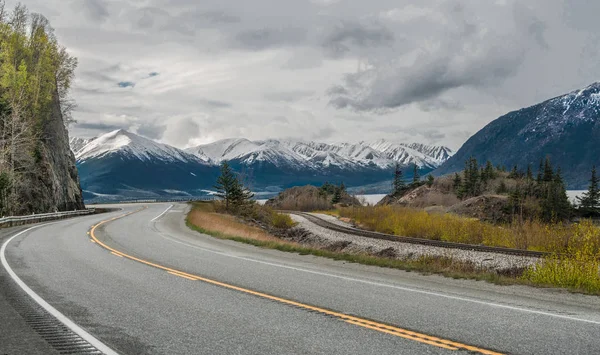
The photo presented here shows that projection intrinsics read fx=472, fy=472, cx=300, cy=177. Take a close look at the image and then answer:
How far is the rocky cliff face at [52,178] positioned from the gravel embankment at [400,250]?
79.4ft

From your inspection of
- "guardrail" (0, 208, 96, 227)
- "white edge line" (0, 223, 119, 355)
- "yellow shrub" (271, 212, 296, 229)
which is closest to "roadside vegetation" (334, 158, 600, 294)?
"yellow shrub" (271, 212, 296, 229)

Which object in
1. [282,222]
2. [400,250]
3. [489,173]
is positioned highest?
[489,173]

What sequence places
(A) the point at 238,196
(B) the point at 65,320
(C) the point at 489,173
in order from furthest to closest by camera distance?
(C) the point at 489,173 → (A) the point at 238,196 → (B) the point at 65,320

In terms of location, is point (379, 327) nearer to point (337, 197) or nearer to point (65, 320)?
point (65, 320)

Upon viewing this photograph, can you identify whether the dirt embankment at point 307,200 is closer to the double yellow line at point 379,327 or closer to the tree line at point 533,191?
the tree line at point 533,191

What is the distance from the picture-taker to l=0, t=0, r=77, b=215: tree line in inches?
1451

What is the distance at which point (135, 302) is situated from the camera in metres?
8.94

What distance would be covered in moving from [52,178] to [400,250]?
3591cm

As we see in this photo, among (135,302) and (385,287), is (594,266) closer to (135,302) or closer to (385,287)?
(385,287)

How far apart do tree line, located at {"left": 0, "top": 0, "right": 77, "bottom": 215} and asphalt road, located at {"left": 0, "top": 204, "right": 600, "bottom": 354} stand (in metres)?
26.6

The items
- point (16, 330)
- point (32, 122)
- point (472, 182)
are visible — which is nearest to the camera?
point (16, 330)

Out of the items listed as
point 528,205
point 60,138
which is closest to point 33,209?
point 60,138

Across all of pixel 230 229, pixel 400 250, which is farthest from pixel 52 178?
pixel 400 250

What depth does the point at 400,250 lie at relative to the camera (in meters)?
26.6
